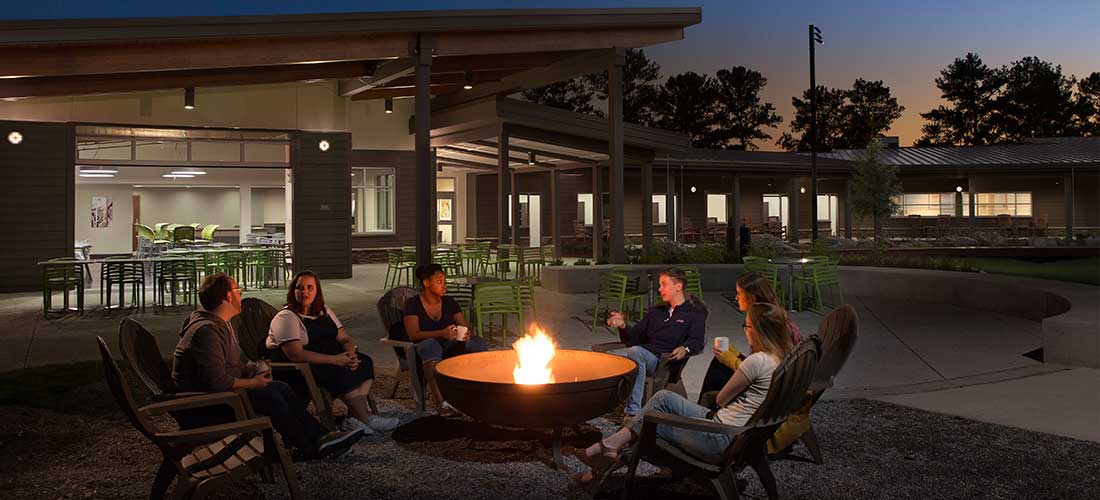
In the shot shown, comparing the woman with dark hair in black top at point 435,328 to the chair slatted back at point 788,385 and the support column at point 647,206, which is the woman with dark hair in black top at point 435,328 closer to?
the chair slatted back at point 788,385

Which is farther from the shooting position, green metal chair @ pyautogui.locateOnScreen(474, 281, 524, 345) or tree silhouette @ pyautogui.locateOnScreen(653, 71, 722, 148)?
tree silhouette @ pyautogui.locateOnScreen(653, 71, 722, 148)

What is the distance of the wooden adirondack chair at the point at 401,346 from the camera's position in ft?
19.0

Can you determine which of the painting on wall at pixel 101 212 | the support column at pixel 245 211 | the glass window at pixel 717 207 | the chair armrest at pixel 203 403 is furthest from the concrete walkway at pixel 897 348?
the glass window at pixel 717 207

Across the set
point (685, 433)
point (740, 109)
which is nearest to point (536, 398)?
point (685, 433)

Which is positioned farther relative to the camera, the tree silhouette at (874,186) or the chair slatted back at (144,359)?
the tree silhouette at (874,186)

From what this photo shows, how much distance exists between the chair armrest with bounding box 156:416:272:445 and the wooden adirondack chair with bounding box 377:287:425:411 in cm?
205

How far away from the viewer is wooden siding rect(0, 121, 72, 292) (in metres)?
14.1

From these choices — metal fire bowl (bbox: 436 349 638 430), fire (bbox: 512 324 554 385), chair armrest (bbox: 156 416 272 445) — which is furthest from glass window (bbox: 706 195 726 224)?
chair armrest (bbox: 156 416 272 445)

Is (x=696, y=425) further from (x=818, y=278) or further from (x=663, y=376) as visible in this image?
(x=818, y=278)

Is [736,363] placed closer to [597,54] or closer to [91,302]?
[597,54]

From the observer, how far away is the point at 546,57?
Result: 14945 mm

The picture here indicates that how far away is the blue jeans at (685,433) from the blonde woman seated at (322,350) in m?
1.87

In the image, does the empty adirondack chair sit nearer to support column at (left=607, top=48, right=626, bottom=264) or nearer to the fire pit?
the fire pit

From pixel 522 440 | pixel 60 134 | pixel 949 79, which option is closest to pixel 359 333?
pixel 522 440
